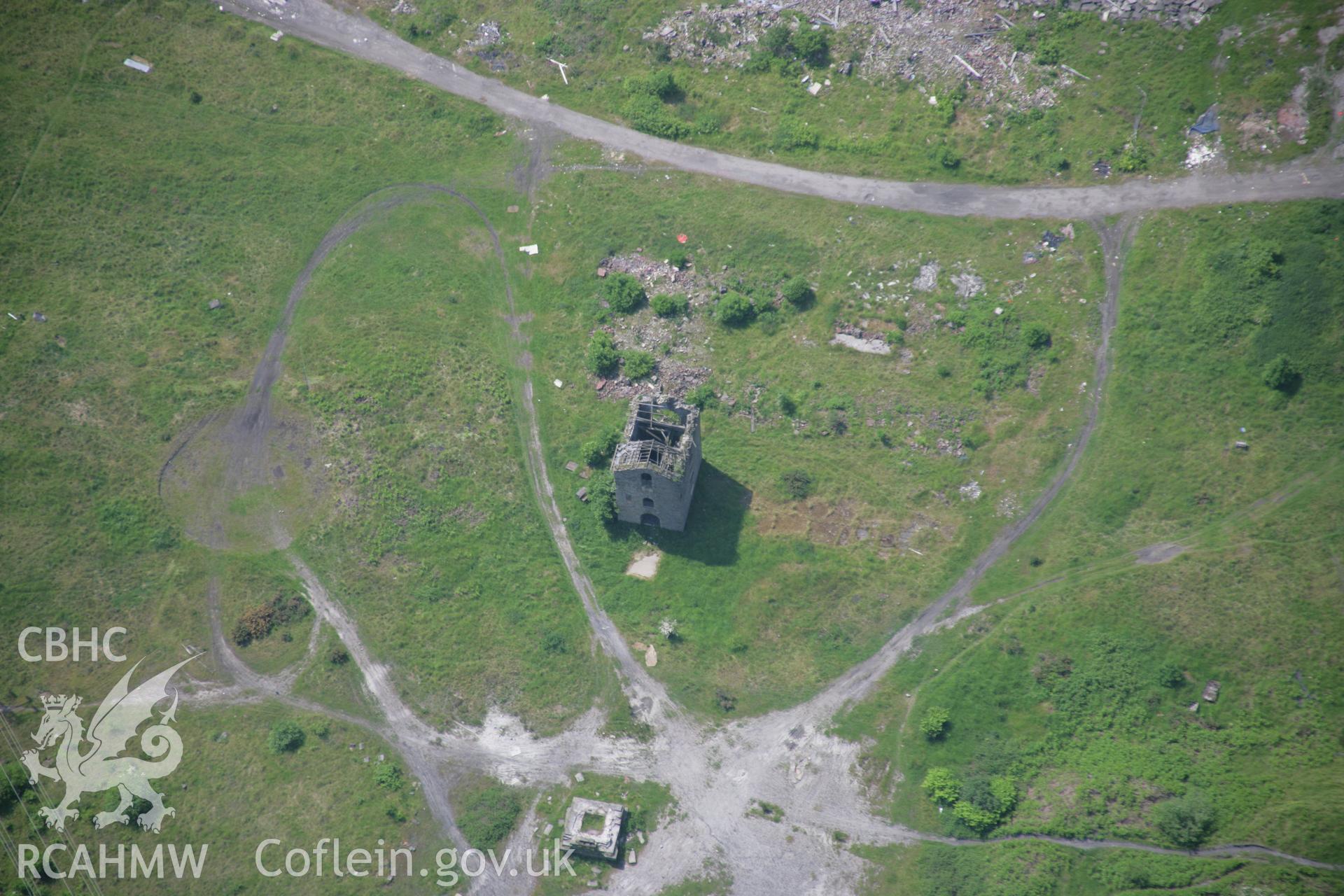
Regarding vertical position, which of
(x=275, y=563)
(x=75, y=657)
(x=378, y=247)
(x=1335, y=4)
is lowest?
(x=75, y=657)

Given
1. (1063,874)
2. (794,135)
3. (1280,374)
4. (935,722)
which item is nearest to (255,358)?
(794,135)

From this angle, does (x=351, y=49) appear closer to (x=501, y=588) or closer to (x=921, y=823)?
(x=501, y=588)

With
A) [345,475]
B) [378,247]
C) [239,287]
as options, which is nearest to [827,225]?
[378,247]

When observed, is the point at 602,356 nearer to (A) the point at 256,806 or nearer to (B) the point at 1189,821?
(A) the point at 256,806

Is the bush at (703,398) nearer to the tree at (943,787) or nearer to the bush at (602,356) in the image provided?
the bush at (602,356)

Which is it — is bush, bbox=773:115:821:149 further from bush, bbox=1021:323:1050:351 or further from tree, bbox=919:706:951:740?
tree, bbox=919:706:951:740
